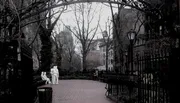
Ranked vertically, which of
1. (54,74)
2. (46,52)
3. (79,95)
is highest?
(46,52)

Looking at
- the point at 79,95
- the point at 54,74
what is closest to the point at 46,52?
the point at 54,74

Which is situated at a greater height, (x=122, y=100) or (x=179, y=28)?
(x=179, y=28)

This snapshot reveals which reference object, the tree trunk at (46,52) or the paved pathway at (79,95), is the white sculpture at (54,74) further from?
the tree trunk at (46,52)

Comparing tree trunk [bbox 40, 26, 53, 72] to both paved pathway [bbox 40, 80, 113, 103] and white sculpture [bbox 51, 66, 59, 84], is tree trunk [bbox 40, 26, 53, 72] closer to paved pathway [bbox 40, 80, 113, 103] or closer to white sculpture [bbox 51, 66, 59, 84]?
white sculpture [bbox 51, 66, 59, 84]

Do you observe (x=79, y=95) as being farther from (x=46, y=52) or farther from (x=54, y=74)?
(x=46, y=52)

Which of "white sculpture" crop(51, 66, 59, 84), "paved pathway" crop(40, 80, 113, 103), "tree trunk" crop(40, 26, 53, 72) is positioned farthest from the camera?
"tree trunk" crop(40, 26, 53, 72)

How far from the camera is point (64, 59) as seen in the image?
7300 cm

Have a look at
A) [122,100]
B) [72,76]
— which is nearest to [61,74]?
[72,76]

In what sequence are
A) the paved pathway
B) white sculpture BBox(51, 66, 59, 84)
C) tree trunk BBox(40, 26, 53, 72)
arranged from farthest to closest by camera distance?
tree trunk BBox(40, 26, 53, 72) → white sculpture BBox(51, 66, 59, 84) → the paved pathway

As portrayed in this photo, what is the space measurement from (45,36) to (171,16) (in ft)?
98.2

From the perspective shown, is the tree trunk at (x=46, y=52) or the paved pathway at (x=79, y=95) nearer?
the paved pathway at (x=79, y=95)

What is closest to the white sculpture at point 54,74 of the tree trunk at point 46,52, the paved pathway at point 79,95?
the paved pathway at point 79,95

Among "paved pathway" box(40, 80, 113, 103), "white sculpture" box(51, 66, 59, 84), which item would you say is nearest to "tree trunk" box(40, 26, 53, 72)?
"white sculpture" box(51, 66, 59, 84)

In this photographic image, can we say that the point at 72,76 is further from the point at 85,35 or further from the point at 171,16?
the point at 171,16
